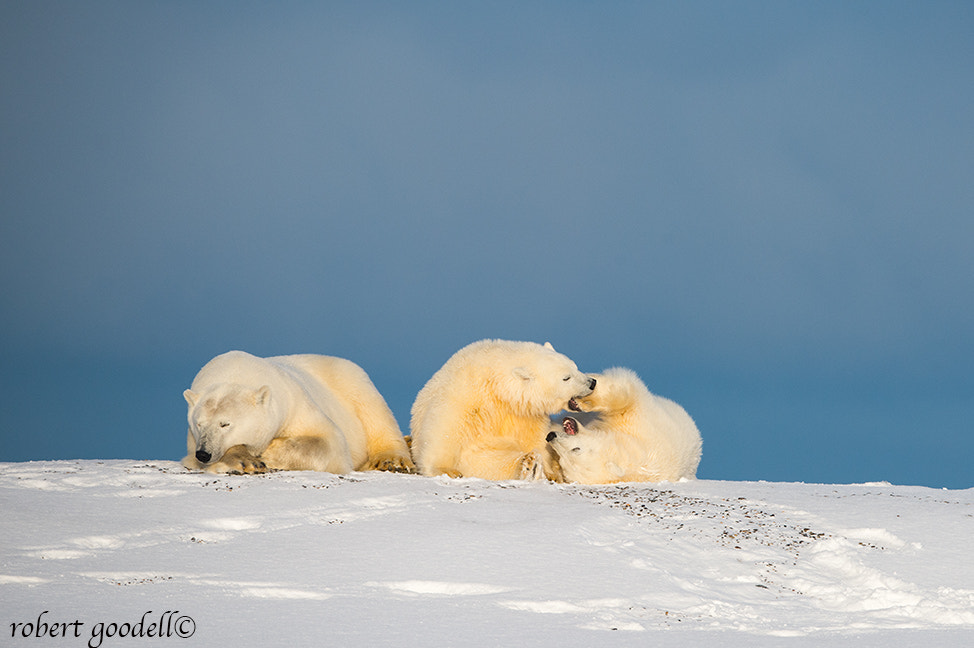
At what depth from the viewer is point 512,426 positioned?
8.25 m

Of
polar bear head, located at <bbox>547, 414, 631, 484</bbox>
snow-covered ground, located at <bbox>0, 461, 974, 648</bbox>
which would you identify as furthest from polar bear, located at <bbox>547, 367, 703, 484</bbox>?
snow-covered ground, located at <bbox>0, 461, 974, 648</bbox>

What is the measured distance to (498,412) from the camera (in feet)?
26.8

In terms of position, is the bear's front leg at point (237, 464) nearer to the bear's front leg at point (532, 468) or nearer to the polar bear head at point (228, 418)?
the polar bear head at point (228, 418)

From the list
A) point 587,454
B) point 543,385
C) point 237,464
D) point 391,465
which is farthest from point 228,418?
point 587,454

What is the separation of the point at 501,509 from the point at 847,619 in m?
2.29

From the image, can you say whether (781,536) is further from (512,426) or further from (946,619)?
(512,426)

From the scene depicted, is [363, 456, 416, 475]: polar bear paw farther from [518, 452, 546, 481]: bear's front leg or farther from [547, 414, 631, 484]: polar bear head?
[547, 414, 631, 484]: polar bear head

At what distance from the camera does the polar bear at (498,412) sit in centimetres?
798

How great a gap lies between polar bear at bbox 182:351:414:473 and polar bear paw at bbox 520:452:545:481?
1488mm

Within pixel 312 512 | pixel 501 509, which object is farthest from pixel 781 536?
pixel 312 512

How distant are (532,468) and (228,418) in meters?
2.53

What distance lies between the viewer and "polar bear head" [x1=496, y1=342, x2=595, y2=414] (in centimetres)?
802

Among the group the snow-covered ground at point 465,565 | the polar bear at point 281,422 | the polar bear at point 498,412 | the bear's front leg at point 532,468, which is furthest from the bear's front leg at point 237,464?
the bear's front leg at point 532,468

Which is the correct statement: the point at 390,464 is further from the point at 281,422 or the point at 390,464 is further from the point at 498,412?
the point at 281,422
